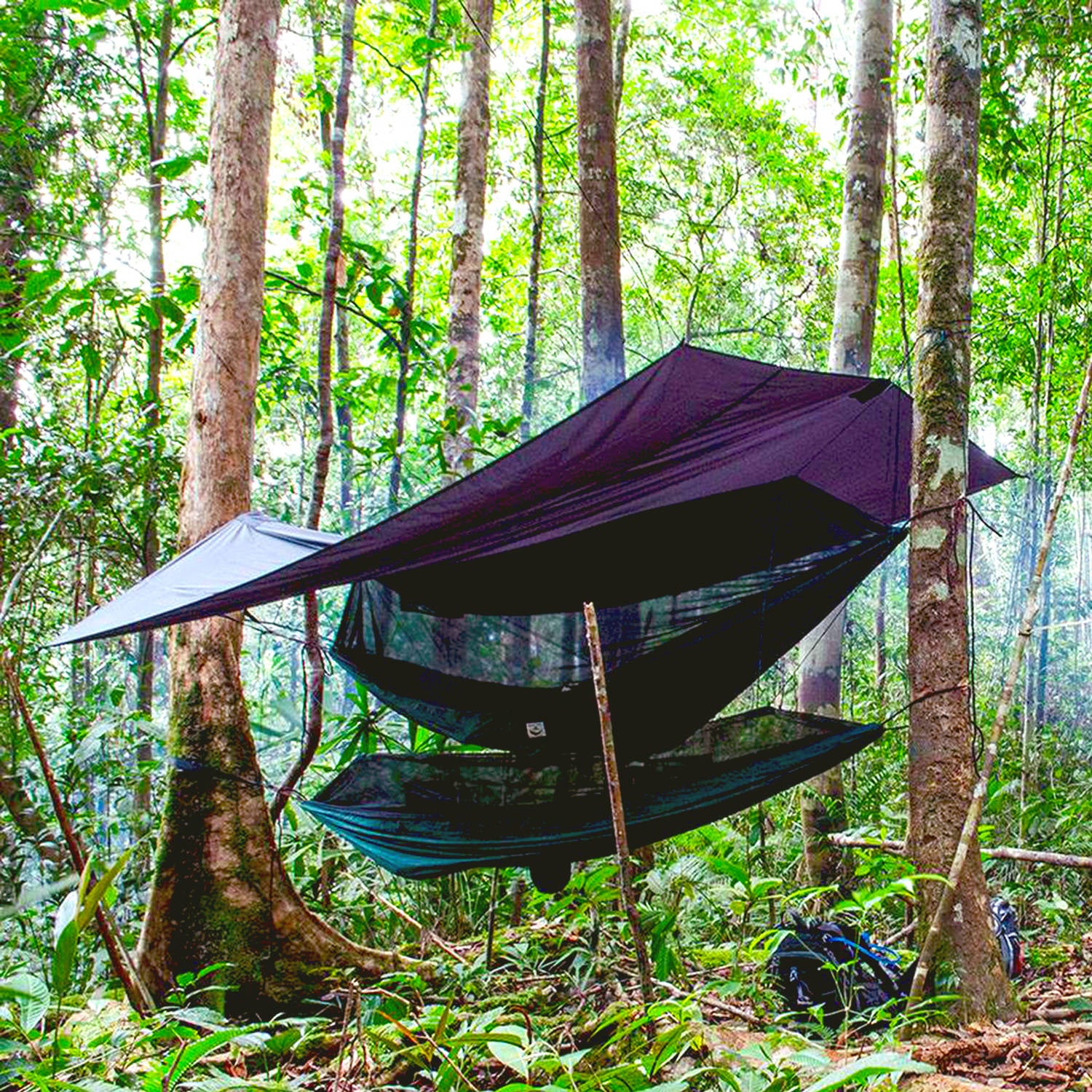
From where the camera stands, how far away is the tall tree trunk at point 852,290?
2883mm

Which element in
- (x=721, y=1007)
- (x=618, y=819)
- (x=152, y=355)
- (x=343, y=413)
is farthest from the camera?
(x=343, y=413)

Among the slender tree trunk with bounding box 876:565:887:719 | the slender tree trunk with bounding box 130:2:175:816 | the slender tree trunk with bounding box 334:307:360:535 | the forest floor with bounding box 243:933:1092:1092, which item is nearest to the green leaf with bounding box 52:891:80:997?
the forest floor with bounding box 243:933:1092:1092

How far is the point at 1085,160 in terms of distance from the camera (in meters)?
3.96

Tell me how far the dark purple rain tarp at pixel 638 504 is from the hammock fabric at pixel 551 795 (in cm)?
35

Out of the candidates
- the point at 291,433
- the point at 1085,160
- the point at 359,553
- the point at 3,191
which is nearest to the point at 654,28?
the point at 1085,160

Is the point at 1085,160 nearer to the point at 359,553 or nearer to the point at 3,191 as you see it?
the point at 359,553

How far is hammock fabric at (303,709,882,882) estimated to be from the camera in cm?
172

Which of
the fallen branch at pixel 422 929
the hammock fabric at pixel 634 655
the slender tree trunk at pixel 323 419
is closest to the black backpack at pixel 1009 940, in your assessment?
the hammock fabric at pixel 634 655

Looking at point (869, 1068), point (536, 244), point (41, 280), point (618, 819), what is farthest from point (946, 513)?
point (536, 244)

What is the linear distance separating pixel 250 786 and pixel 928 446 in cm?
161

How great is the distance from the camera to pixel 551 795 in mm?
1972

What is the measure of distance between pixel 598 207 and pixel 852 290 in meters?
0.92

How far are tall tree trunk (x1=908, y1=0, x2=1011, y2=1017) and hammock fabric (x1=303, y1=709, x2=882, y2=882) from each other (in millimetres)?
133

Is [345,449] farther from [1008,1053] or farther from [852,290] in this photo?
[1008,1053]
